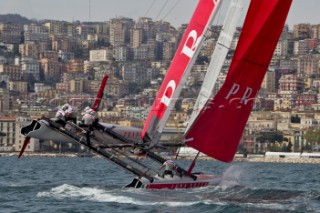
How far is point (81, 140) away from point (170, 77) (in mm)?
2075

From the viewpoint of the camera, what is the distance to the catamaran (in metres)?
22.1

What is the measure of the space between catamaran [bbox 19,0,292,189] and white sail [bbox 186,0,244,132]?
0.26 feet

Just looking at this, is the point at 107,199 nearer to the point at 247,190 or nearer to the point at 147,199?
the point at 147,199

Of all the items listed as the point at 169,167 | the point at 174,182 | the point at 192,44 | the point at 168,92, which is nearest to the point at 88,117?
the point at 168,92

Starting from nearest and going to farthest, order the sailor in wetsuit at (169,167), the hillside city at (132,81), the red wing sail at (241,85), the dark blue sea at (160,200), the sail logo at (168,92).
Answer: the dark blue sea at (160,200) < the red wing sail at (241,85) < the sail logo at (168,92) < the sailor in wetsuit at (169,167) < the hillside city at (132,81)

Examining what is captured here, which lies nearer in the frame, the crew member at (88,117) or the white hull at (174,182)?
the white hull at (174,182)

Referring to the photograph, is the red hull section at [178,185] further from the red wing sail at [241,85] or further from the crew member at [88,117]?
the crew member at [88,117]

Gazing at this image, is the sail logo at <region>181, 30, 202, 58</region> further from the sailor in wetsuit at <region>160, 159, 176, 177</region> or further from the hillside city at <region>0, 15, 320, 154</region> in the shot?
the hillside city at <region>0, 15, 320, 154</region>

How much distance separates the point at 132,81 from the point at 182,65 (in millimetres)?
141596

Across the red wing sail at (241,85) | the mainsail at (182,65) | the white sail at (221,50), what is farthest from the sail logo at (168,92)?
the red wing sail at (241,85)

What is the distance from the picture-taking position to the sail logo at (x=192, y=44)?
2259 cm

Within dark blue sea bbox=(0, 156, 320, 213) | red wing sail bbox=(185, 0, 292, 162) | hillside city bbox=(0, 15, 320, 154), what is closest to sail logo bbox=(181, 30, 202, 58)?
red wing sail bbox=(185, 0, 292, 162)

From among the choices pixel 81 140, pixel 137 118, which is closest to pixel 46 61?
pixel 137 118

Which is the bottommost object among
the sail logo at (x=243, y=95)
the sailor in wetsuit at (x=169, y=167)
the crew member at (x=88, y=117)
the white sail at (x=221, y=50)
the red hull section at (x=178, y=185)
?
the red hull section at (x=178, y=185)
